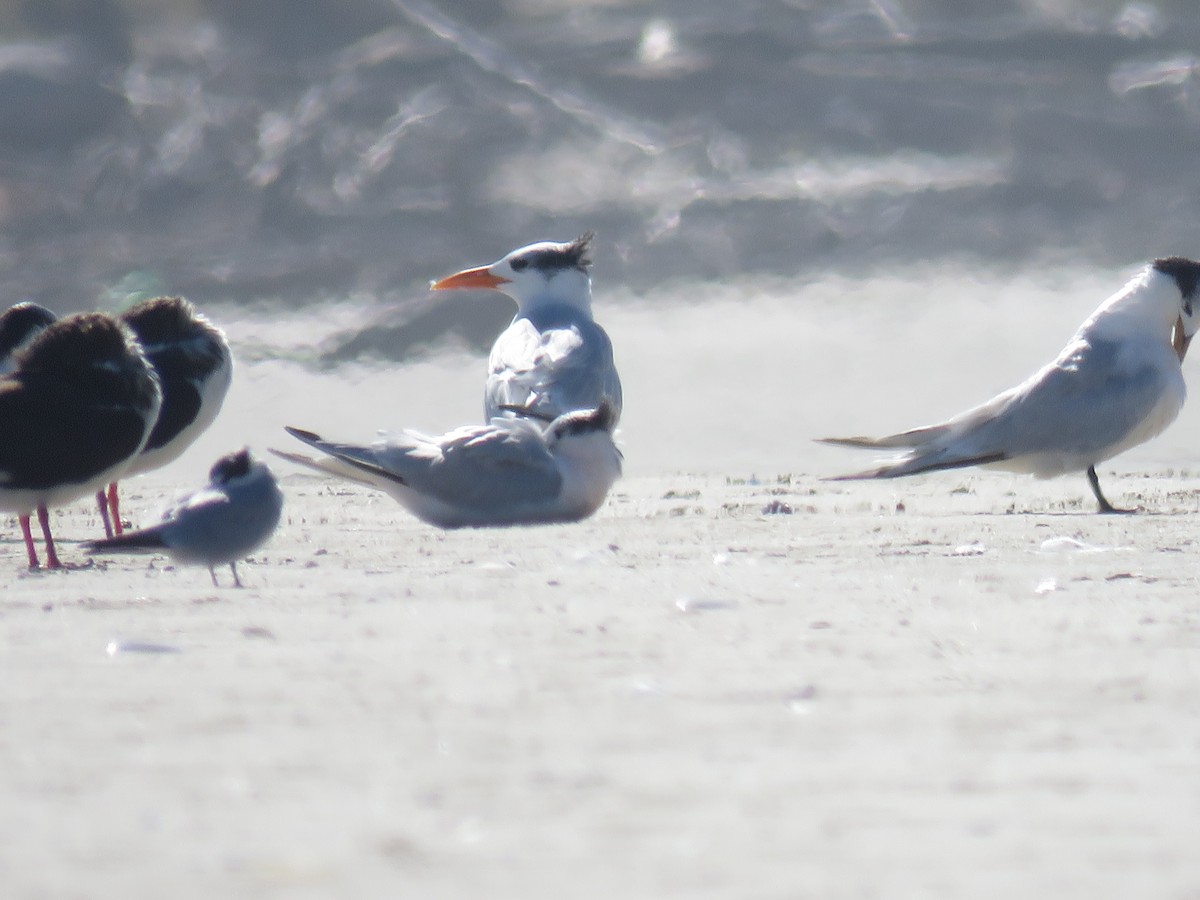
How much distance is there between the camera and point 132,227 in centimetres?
1148

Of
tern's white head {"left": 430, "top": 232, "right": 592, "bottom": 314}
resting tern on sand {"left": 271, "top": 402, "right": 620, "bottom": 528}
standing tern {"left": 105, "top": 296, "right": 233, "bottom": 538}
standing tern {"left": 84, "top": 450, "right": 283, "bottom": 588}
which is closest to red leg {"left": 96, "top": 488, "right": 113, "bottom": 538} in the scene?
standing tern {"left": 105, "top": 296, "right": 233, "bottom": 538}

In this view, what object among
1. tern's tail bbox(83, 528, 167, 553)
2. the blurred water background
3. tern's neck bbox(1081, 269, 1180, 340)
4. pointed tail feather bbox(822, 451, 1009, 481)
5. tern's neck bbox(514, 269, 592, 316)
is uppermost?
the blurred water background

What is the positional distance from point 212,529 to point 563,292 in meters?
3.92

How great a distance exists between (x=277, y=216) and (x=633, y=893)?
10.3m

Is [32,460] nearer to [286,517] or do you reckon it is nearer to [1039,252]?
[286,517]

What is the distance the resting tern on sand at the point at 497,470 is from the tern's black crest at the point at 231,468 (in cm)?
116

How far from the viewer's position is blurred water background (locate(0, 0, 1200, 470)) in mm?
9562

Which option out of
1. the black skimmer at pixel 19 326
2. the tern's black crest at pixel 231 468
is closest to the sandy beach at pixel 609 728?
the tern's black crest at pixel 231 468

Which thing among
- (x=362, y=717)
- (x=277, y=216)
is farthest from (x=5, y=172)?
(x=362, y=717)

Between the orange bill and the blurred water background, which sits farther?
the blurred water background

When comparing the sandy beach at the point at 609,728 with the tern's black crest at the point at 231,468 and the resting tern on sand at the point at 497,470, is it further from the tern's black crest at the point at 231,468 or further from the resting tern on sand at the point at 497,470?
the resting tern on sand at the point at 497,470

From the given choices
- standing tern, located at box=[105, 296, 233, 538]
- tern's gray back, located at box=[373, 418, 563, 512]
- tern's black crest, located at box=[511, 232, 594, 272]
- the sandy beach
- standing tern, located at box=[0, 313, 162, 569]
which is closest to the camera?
the sandy beach

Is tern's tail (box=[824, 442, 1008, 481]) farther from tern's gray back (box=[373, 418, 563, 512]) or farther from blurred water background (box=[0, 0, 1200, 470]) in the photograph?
blurred water background (box=[0, 0, 1200, 470])

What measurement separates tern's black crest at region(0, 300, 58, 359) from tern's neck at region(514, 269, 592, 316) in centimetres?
195
